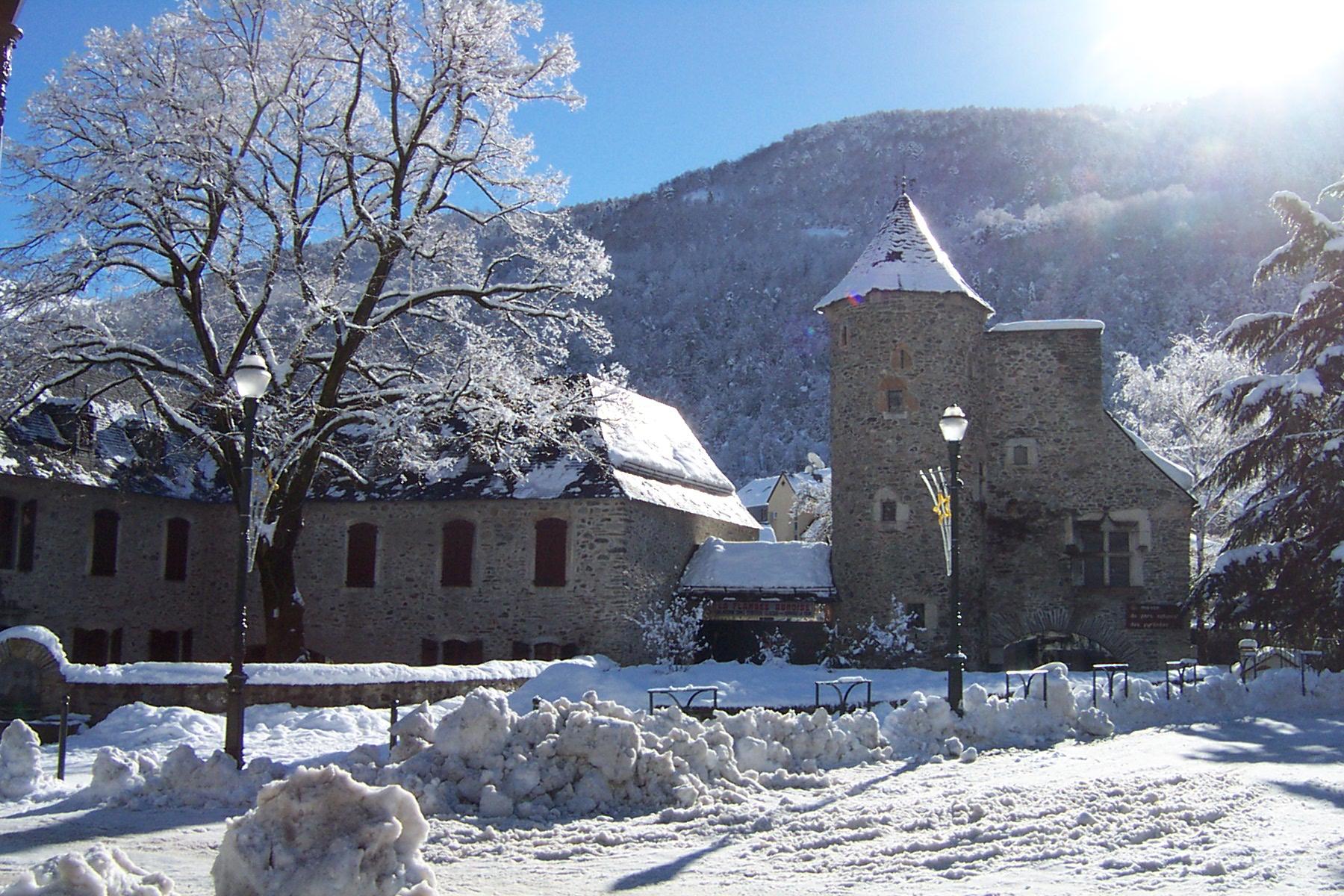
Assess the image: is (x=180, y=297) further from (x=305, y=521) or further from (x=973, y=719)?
(x=973, y=719)

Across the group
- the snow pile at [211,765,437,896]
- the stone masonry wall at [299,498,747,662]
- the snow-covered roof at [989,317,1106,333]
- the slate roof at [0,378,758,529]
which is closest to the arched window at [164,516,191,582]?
the slate roof at [0,378,758,529]

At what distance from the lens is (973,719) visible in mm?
15289

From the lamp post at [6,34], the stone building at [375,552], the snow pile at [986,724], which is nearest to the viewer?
the lamp post at [6,34]

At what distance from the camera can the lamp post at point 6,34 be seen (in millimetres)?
4582

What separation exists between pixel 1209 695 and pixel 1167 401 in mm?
25521

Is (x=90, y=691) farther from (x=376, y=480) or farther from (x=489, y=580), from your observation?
(x=376, y=480)

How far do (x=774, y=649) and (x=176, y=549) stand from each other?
45.1 ft

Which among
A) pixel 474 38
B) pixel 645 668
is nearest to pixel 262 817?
pixel 474 38

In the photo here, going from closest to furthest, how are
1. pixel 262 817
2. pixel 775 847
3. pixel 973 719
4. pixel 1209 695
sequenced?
pixel 262 817 < pixel 775 847 < pixel 973 719 < pixel 1209 695

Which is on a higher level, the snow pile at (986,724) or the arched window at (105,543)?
the arched window at (105,543)

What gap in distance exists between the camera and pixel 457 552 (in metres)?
27.9

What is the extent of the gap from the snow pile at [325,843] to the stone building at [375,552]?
18.3 m

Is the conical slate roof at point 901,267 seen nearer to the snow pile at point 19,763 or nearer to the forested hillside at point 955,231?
the snow pile at point 19,763

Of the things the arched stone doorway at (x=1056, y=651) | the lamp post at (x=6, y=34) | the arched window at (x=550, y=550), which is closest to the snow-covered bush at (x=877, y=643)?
the arched stone doorway at (x=1056, y=651)
